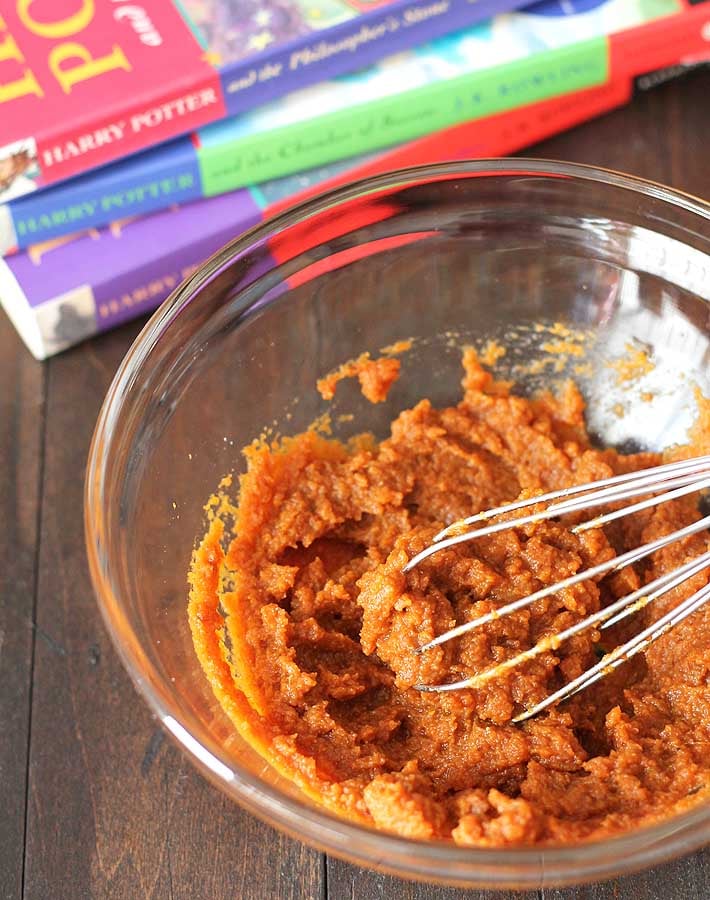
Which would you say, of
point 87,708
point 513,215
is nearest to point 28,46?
point 513,215

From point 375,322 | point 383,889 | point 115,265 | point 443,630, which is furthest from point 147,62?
point 383,889

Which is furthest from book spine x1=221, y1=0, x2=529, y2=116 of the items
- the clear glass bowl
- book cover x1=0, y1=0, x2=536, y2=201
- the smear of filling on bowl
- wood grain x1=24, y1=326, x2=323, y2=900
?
wood grain x1=24, y1=326, x2=323, y2=900

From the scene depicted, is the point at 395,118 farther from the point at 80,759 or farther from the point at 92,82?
the point at 80,759

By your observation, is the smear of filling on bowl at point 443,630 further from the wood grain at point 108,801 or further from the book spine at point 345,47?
the book spine at point 345,47

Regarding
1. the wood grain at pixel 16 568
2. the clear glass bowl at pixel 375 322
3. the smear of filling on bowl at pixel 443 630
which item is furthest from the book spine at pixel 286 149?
the smear of filling on bowl at pixel 443 630

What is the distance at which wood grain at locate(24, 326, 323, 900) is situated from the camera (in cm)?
169

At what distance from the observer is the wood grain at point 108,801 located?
169cm

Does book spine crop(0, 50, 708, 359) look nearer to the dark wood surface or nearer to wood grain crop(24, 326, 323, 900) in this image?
the dark wood surface

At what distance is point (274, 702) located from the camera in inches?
63.6

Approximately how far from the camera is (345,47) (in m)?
2.11

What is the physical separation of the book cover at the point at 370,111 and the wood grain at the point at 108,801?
0.63 meters

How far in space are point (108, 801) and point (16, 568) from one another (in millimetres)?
445

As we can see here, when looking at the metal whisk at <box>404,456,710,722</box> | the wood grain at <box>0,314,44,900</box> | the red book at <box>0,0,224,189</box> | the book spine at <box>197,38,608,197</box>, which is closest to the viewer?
the metal whisk at <box>404,456,710,722</box>

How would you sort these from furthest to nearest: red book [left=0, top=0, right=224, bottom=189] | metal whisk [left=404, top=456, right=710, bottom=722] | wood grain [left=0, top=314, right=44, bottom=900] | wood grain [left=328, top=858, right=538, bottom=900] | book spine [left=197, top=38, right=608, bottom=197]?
book spine [left=197, top=38, right=608, bottom=197] < red book [left=0, top=0, right=224, bottom=189] < wood grain [left=0, top=314, right=44, bottom=900] < wood grain [left=328, top=858, right=538, bottom=900] < metal whisk [left=404, top=456, right=710, bottom=722]
